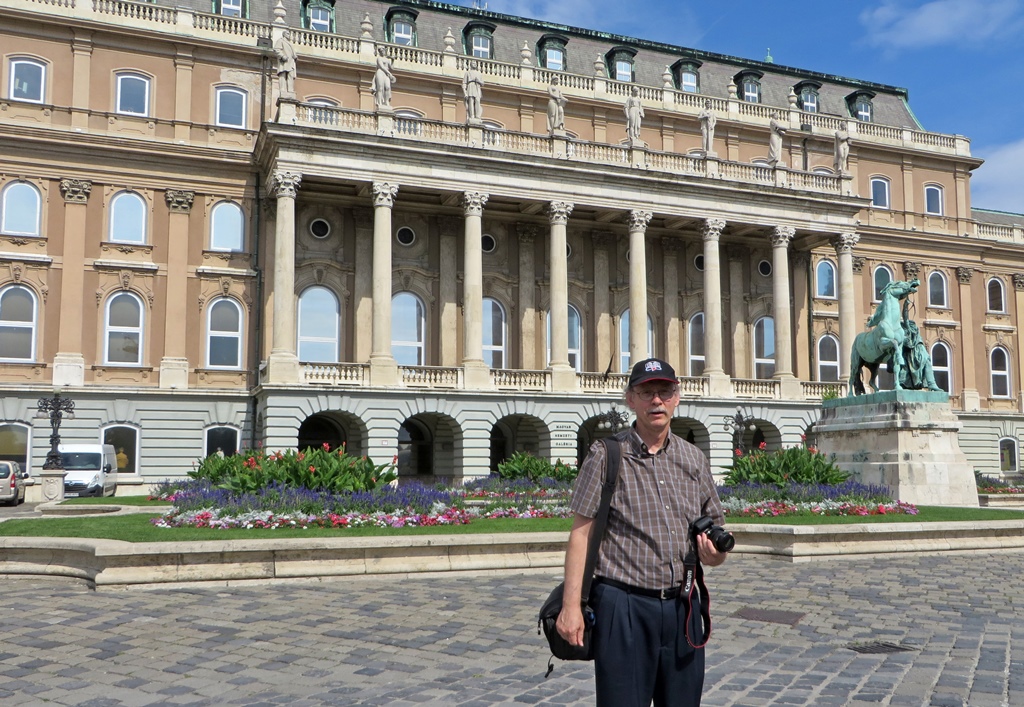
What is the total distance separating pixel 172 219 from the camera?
39000 millimetres

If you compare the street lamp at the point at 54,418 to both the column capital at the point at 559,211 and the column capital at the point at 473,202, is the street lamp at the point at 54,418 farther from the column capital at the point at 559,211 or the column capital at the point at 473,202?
the column capital at the point at 559,211

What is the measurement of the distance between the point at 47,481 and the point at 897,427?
2296 cm

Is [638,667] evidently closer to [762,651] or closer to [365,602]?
[762,651]

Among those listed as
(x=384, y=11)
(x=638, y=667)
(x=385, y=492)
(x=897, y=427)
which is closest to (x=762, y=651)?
(x=638, y=667)

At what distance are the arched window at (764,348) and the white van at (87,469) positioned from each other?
97.3ft

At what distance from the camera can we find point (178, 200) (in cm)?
3906

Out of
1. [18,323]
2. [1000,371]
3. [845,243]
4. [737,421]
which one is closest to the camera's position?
[18,323]

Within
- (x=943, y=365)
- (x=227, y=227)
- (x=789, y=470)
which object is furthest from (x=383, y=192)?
(x=943, y=365)

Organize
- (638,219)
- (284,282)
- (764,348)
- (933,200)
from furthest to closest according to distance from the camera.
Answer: (933,200) < (764,348) < (638,219) < (284,282)

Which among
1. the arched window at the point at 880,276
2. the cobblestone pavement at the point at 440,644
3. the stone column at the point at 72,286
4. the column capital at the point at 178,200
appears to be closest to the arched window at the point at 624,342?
the arched window at the point at 880,276

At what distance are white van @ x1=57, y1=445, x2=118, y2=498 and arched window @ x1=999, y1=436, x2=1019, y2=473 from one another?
1783 inches

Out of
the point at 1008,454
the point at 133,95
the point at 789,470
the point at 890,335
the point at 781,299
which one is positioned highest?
the point at 133,95

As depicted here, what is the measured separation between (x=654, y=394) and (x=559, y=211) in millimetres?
36159

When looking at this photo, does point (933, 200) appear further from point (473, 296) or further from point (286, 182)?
point (286, 182)
